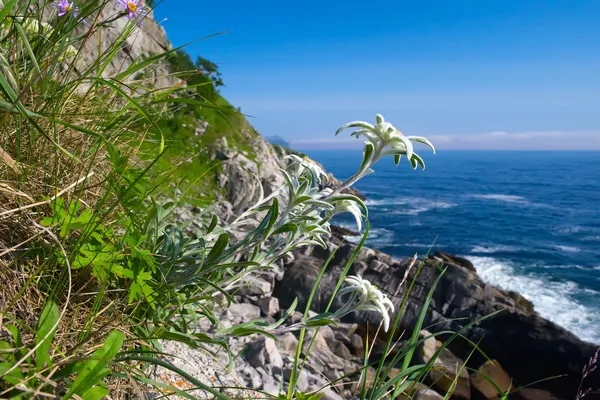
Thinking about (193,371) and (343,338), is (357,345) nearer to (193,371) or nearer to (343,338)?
(343,338)

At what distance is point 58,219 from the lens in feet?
4.84

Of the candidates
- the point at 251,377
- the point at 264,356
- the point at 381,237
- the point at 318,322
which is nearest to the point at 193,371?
the point at 318,322

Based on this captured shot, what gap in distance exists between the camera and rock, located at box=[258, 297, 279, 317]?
10.6 meters

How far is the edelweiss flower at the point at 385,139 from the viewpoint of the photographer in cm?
180

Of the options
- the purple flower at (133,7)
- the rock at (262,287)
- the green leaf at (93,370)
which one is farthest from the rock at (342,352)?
the green leaf at (93,370)

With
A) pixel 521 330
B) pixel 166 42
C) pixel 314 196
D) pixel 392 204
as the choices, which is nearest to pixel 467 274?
pixel 521 330

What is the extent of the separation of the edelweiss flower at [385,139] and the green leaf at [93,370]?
1.12 m

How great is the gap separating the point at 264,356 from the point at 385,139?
4686mm

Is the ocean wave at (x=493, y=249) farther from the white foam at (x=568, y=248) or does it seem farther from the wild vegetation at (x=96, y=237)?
the wild vegetation at (x=96, y=237)

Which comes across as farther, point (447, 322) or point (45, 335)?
point (447, 322)

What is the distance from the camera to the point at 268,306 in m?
10.7

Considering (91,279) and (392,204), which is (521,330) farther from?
(392,204)

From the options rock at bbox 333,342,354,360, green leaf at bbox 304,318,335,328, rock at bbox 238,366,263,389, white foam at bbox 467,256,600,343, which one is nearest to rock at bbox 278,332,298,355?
rock at bbox 238,366,263,389

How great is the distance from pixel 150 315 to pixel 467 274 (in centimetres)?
1474
